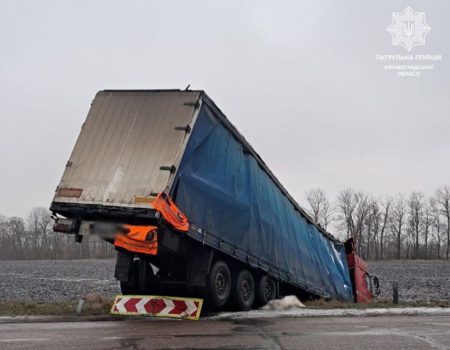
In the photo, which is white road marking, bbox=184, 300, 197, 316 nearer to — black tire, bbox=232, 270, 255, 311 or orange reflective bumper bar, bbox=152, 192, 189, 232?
black tire, bbox=232, 270, 255, 311

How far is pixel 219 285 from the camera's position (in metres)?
10.0

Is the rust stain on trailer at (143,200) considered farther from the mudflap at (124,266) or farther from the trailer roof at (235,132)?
the mudflap at (124,266)

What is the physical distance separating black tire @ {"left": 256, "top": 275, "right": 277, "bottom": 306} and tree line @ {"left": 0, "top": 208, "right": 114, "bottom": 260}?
64.4 m

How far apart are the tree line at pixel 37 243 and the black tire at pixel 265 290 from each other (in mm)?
64421

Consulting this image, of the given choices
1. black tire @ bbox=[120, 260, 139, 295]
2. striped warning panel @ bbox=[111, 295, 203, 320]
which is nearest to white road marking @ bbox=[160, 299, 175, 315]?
striped warning panel @ bbox=[111, 295, 203, 320]

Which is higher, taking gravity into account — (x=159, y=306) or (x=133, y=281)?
(x=133, y=281)

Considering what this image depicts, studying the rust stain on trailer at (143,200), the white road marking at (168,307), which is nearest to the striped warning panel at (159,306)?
the white road marking at (168,307)

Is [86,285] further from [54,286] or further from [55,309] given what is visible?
[55,309]

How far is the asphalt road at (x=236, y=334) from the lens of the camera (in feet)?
20.7

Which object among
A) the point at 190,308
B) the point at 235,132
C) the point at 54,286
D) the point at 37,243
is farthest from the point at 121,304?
the point at 37,243

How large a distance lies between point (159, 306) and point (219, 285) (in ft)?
4.12

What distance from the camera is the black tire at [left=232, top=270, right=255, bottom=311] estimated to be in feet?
34.6

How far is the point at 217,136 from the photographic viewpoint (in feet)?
31.9

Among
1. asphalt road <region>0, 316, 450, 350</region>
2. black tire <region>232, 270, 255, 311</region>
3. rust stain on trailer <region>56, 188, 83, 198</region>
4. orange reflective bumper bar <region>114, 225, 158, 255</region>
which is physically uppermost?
rust stain on trailer <region>56, 188, 83, 198</region>
